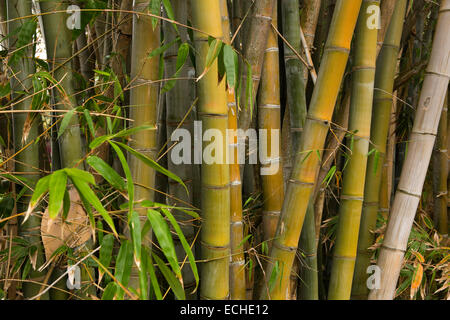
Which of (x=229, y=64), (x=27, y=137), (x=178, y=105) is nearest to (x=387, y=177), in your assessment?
(x=178, y=105)

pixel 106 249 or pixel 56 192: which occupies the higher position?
pixel 56 192

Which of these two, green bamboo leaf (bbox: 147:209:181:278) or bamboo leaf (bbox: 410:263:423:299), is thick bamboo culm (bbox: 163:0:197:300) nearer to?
green bamboo leaf (bbox: 147:209:181:278)

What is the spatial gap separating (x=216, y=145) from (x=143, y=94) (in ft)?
0.66

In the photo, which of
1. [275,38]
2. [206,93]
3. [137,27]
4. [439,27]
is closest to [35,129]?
[137,27]

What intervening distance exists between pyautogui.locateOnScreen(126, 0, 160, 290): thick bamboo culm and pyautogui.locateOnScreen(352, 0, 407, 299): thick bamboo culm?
65 cm

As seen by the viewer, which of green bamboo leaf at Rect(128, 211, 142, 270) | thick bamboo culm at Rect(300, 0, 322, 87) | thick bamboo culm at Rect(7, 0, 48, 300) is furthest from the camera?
thick bamboo culm at Rect(300, 0, 322, 87)

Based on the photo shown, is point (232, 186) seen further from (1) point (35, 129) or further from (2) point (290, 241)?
(1) point (35, 129)

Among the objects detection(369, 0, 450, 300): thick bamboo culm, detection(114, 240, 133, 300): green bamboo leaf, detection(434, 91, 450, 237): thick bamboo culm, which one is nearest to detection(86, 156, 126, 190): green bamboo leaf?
detection(114, 240, 133, 300): green bamboo leaf

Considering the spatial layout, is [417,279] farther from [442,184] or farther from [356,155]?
[442,184]

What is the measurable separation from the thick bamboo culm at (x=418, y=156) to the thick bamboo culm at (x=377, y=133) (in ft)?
0.41

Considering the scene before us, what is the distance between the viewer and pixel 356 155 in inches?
45.6

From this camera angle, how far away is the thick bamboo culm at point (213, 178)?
900mm

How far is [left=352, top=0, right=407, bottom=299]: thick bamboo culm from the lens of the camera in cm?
129

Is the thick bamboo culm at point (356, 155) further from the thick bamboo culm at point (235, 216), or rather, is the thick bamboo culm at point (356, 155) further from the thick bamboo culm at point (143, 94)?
the thick bamboo culm at point (143, 94)
